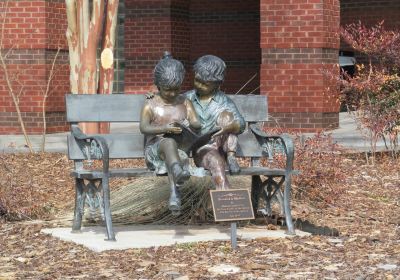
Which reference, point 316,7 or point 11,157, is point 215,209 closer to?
point 11,157

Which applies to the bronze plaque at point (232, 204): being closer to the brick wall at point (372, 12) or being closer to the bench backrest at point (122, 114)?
the bench backrest at point (122, 114)

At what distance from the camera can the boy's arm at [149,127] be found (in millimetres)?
7504

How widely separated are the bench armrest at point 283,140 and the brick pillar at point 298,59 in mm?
7963

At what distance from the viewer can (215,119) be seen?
25.6ft

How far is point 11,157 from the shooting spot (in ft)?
42.1

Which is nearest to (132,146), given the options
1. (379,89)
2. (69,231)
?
(69,231)

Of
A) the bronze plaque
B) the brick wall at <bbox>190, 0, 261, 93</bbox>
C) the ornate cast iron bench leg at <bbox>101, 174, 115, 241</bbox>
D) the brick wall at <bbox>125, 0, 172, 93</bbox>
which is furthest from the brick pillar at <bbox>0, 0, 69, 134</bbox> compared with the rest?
the bronze plaque

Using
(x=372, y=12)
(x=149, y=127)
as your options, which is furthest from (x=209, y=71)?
(x=372, y=12)

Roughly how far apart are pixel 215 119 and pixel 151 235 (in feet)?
3.38

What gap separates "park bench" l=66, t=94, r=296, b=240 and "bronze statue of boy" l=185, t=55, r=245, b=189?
23 centimetres

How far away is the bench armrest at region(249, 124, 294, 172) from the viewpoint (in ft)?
25.9

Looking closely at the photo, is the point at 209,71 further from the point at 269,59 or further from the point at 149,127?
the point at 269,59

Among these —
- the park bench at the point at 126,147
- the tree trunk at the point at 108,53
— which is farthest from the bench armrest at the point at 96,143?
the tree trunk at the point at 108,53

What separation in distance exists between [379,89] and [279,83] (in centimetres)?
472
